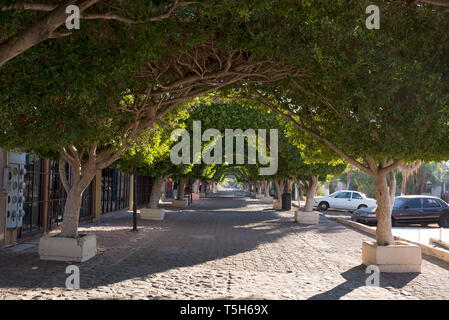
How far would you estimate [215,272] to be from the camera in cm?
843

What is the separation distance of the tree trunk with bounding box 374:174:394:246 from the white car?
64.9ft

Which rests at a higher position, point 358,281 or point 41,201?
point 41,201

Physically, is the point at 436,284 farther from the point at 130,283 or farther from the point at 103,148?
the point at 103,148

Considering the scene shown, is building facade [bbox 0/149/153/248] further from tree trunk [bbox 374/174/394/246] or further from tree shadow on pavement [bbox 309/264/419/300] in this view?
tree trunk [bbox 374/174/394/246]

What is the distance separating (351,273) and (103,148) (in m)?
6.74

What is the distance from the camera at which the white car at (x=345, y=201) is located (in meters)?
28.7

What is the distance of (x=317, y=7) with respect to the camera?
6559 mm

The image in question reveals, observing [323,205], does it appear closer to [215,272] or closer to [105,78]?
[215,272]

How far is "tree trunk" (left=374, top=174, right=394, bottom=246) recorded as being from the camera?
9250 mm

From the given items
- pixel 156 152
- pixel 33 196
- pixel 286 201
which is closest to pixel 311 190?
pixel 286 201

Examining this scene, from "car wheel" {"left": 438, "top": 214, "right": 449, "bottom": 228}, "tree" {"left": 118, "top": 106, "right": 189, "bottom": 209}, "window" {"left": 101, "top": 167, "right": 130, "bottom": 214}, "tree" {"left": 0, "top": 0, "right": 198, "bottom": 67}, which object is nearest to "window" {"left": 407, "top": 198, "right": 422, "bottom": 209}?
"car wheel" {"left": 438, "top": 214, "right": 449, "bottom": 228}

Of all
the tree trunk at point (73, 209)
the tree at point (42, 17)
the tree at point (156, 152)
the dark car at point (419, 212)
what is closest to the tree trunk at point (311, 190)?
the dark car at point (419, 212)

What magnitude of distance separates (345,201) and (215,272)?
74.4ft
